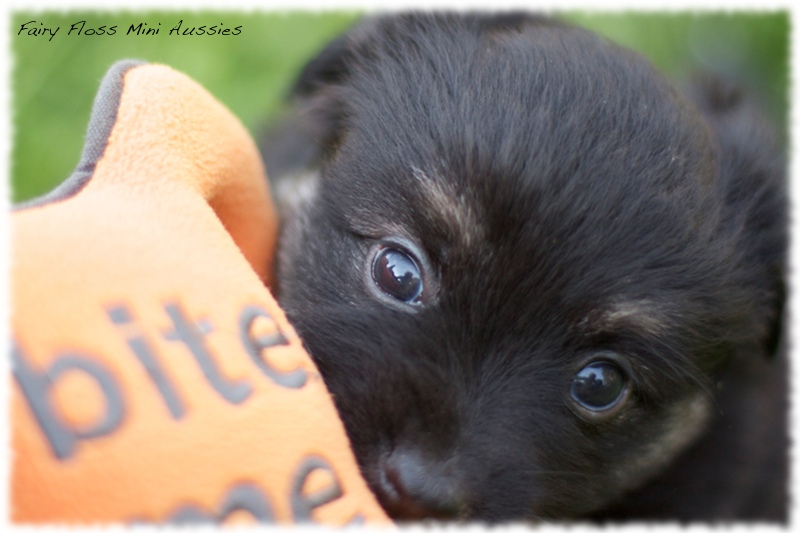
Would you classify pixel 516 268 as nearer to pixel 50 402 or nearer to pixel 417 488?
pixel 417 488

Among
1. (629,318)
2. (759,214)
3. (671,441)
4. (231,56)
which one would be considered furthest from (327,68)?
(231,56)

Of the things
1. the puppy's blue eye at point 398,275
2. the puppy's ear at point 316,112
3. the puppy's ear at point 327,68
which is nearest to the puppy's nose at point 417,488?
the puppy's blue eye at point 398,275

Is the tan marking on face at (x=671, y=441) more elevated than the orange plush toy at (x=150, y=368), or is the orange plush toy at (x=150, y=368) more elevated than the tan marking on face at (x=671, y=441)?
Result: the orange plush toy at (x=150, y=368)

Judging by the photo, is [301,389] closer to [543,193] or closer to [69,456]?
[69,456]

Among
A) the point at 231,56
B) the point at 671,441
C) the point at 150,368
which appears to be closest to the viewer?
the point at 150,368

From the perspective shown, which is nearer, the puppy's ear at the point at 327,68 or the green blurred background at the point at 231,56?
the puppy's ear at the point at 327,68

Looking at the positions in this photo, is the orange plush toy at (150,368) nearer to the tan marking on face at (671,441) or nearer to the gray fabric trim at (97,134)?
the gray fabric trim at (97,134)

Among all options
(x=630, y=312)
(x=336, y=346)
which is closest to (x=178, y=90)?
(x=336, y=346)

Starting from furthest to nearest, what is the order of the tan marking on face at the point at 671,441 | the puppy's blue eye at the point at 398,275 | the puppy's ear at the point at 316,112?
the puppy's ear at the point at 316,112 → the tan marking on face at the point at 671,441 → the puppy's blue eye at the point at 398,275

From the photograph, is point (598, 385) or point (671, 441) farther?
point (671, 441)
